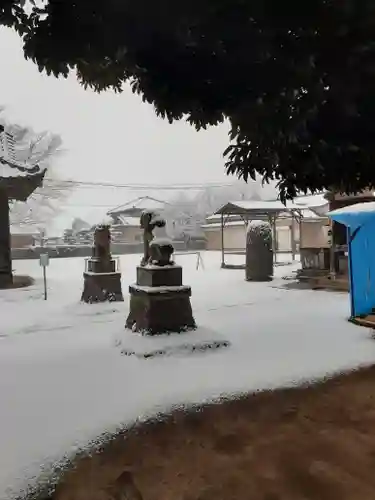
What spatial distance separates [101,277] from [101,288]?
0.19 meters

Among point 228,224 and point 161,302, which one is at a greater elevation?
point 228,224

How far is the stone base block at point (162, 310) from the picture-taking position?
5.19m

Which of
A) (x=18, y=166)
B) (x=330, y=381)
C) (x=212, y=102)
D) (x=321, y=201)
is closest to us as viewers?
(x=212, y=102)

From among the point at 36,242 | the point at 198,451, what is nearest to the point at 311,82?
the point at 198,451

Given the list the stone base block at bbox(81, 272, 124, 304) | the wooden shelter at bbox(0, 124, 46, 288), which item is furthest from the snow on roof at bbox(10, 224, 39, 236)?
the stone base block at bbox(81, 272, 124, 304)

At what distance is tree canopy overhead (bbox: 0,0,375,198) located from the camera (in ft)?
8.04

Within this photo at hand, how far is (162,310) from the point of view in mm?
5223

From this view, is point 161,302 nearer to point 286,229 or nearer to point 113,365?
point 113,365

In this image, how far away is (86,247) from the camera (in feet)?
82.2

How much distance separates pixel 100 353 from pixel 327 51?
363 cm

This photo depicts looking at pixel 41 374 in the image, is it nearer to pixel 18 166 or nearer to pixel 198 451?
pixel 198 451

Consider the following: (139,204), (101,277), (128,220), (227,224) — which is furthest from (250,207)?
(128,220)

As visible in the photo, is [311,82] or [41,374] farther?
[41,374]

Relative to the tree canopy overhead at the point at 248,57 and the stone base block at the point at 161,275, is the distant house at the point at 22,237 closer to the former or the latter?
the stone base block at the point at 161,275
